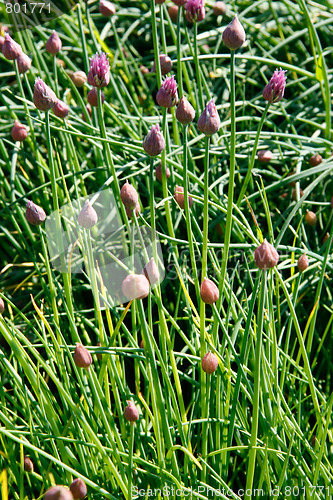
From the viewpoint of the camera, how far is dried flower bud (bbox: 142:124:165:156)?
0.70 m

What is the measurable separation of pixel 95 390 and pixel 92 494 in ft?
0.62

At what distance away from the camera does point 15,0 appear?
59.0 inches

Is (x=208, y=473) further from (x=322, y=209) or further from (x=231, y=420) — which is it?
(x=322, y=209)

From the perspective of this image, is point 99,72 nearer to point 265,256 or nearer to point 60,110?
point 60,110

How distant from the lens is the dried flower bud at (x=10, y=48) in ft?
3.02

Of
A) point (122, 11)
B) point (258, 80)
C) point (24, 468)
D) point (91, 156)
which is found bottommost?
point (24, 468)

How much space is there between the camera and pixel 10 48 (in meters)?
0.93

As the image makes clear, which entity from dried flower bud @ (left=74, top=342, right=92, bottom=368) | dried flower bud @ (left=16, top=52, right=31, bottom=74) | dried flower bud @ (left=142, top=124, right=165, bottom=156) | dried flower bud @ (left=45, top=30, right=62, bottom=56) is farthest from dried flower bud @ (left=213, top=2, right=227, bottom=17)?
dried flower bud @ (left=74, top=342, right=92, bottom=368)

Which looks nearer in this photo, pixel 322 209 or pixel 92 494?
pixel 92 494

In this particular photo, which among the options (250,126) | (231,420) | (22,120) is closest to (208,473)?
(231,420)

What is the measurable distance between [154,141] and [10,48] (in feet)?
1.39

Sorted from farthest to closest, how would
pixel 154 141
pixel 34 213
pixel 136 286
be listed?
pixel 34 213 → pixel 154 141 → pixel 136 286

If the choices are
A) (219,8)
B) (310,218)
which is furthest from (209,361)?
(219,8)

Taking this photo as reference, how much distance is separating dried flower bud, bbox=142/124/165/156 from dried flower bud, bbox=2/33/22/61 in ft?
1.34
